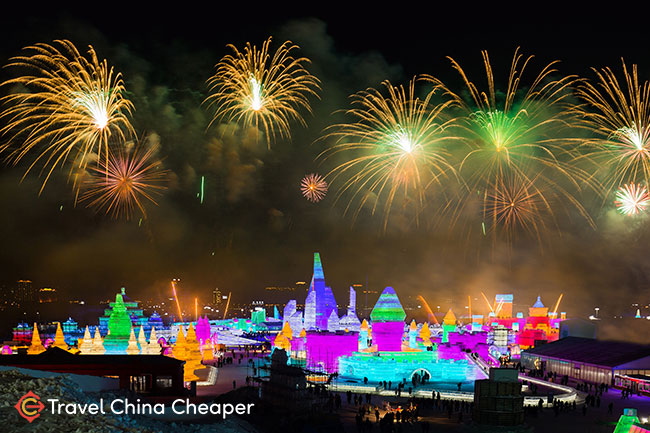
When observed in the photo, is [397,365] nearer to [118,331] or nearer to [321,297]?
[118,331]

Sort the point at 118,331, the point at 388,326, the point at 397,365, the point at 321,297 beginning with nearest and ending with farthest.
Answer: the point at 397,365, the point at 388,326, the point at 118,331, the point at 321,297

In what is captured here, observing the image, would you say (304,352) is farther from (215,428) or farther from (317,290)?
(215,428)

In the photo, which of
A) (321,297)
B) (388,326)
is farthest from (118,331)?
(321,297)

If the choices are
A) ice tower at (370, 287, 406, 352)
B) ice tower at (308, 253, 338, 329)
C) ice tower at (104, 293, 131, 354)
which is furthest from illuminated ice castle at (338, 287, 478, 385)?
ice tower at (308, 253, 338, 329)

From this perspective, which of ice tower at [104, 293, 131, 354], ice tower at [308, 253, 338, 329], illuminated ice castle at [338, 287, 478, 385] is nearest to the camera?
illuminated ice castle at [338, 287, 478, 385]

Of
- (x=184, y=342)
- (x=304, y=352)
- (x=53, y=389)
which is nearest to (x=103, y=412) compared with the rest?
(x=53, y=389)

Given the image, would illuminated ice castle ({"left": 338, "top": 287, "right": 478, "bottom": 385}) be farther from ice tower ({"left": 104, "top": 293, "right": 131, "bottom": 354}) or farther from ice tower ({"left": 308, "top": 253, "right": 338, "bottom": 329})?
ice tower ({"left": 308, "top": 253, "right": 338, "bottom": 329})

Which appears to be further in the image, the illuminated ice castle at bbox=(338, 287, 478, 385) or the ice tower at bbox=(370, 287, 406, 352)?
the ice tower at bbox=(370, 287, 406, 352)

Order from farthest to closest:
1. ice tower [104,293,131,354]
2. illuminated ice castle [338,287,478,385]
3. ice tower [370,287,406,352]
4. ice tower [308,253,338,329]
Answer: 1. ice tower [308,253,338,329]
2. ice tower [104,293,131,354]
3. ice tower [370,287,406,352]
4. illuminated ice castle [338,287,478,385]
